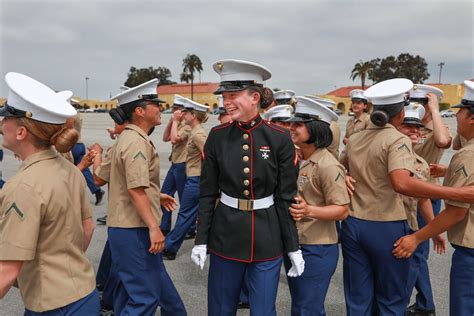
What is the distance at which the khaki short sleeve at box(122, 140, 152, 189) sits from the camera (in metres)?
2.53

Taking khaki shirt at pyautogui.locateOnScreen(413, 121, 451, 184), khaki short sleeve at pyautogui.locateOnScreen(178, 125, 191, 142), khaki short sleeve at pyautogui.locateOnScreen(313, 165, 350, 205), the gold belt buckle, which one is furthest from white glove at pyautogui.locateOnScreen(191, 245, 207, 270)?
khaki short sleeve at pyautogui.locateOnScreen(178, 125, 191, 142)

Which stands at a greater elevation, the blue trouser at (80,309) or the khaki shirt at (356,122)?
the khaki shirt at (356,122)

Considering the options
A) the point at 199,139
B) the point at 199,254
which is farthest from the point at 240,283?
the point at 199,139

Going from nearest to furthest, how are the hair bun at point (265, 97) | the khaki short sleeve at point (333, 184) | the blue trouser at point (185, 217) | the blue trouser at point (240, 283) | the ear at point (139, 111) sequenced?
the blue trouser at point (240, 283) < the hair bun at point (265, 97) < the khaki short sleeve at point (333, 184) < the ear at point (139, 111) < the blue trouser at point (185, 217)

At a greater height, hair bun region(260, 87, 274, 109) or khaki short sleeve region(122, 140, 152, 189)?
hair bun region(260, 87, 274, 109)

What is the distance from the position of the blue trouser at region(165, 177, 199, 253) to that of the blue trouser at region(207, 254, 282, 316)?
8.01 ft

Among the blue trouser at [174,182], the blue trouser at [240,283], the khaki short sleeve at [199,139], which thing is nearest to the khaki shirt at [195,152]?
the khaki short sleeve at [199,139]

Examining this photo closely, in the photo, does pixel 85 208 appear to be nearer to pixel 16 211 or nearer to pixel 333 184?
pixel 16 211

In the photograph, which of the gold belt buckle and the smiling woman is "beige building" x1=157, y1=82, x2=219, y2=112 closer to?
the smiling woman

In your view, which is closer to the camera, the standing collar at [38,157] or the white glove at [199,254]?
the standing collar at [38,157]

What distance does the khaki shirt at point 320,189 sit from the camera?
2.46 metres

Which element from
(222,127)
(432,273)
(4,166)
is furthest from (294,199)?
(4,166)

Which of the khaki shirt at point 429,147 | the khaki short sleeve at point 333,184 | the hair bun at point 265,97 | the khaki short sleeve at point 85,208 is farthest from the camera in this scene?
the khaki shirt at point 429,147

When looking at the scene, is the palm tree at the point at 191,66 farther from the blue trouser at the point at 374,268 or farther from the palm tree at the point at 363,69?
the blue trouser at the point at 374,268
